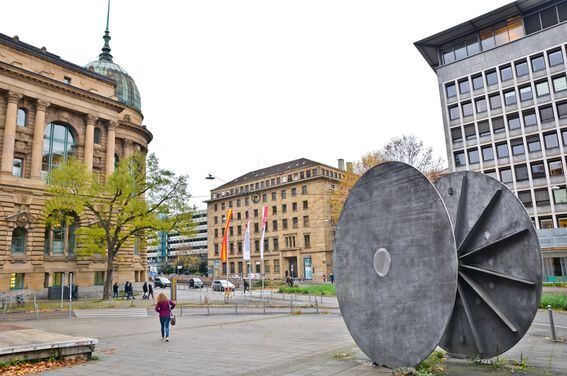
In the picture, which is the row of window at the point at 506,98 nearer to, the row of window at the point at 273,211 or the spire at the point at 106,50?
the row of window at the point at 273,211

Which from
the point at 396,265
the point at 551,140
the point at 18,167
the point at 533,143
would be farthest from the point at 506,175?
the point at 18,167

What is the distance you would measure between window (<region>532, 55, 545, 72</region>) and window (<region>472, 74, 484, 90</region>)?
564 cm

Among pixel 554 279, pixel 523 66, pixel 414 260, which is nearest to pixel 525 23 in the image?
pixel 523 66

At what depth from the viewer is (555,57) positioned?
151 ft

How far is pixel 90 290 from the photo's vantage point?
4162 cm

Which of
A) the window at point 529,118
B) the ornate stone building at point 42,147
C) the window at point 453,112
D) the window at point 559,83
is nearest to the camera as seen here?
the ornate stone building at point 42,147

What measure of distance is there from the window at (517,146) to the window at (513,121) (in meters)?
1.54

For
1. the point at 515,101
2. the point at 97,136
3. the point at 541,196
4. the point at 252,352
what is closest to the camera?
the point at 252,352

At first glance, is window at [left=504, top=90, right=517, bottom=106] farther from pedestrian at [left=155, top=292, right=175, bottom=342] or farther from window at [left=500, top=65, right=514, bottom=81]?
pedestrian at [left=155, top=292, right=175, bottom=342]

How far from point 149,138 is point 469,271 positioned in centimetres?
5490

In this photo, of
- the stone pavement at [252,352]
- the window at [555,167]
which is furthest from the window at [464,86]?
the stone pavement at [252,352]

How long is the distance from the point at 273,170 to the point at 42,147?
2122 inches

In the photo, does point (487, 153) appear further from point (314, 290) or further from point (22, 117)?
point (22, 117)

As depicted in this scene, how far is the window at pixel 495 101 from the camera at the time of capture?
49.9 m
